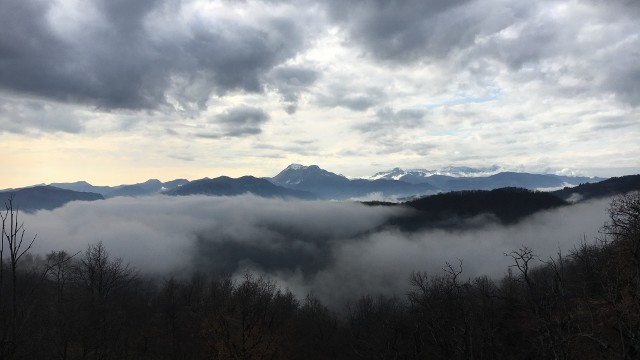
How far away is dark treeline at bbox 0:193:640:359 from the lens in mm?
25656

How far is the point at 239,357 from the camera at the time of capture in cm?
3938

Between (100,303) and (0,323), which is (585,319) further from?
(100,303)

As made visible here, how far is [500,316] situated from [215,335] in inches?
1523

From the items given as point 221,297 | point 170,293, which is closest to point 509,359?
point 221,297

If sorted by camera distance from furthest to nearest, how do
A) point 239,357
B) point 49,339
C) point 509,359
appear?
point 509,359
point 239,357
point 49,339

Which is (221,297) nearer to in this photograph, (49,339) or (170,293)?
(170,293)

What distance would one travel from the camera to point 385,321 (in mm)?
57875

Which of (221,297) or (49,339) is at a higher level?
(49,339)

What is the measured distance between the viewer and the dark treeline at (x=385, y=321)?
25.7 meters

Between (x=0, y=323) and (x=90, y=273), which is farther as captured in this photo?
(x=90, y=273)

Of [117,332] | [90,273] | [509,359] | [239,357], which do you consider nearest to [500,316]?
[509,359]

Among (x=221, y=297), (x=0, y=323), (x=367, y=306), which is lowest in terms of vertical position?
(x=367, y=306)

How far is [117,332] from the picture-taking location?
135 feet

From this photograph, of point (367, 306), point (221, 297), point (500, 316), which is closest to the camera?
point (500, 316)
